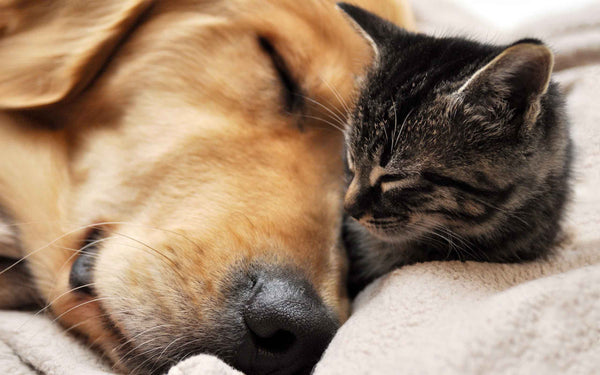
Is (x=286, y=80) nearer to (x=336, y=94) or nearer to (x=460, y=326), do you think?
(x=336, y=94)

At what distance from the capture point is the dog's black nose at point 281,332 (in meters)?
0.97

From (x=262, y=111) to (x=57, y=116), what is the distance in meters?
0.56

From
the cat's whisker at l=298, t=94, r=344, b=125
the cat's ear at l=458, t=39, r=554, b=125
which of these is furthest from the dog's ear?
the cat's ear at l=458, t=39, r=554, b=125

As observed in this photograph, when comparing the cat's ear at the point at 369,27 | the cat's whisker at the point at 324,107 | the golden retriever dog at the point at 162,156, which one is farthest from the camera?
the cat's whisker at the point at 324,107

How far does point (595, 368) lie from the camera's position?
0.72m

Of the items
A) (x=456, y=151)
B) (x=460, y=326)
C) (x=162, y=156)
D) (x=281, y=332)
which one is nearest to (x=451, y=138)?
(x=456, y=151)

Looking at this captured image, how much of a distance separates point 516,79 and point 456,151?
Result: 172mm

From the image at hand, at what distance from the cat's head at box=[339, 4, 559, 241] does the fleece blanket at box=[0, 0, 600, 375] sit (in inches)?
4.9

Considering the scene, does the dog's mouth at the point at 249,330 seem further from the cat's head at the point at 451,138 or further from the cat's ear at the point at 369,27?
the cat's ear at the point at 369,27

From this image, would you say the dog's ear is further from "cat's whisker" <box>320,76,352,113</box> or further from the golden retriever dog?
"cat's whisker" <box>320,76,352,113</box>

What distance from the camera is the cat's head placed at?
0.94 meters

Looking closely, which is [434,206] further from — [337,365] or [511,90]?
[337,365]

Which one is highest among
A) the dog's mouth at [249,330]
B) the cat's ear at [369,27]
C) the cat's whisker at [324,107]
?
the cat's ear at [369,27]

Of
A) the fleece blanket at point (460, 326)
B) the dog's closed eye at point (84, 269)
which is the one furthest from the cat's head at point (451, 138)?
the dog's closed eye at point (84, 269)
